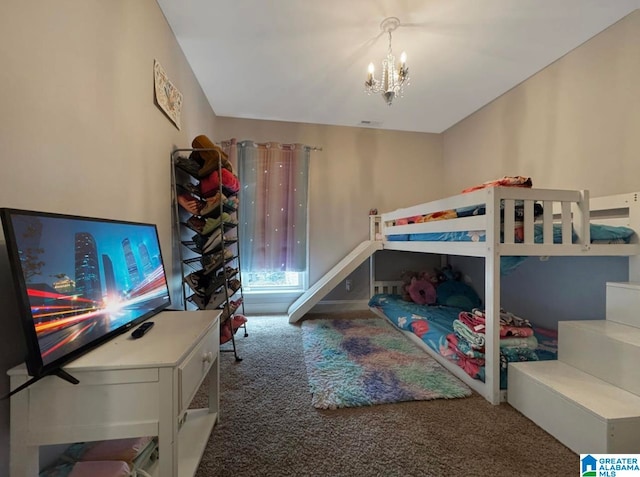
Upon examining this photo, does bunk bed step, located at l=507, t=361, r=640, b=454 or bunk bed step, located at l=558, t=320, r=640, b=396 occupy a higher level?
bunk bed step, located at l=558, t=320, r=640, b=396

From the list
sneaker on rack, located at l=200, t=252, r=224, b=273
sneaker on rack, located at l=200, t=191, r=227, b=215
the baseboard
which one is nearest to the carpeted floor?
→ sneaker on rack, located at l=200, t=252, r=224, b=273

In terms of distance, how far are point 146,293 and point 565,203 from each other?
90.8 inches

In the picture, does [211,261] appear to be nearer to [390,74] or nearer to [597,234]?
[390,74]

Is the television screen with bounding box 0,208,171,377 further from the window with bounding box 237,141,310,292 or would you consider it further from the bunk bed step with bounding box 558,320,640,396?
the bunk bed step with bounding box 558,320,640,396

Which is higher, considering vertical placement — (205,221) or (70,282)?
(205,221)

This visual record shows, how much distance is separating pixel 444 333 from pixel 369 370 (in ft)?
2.32

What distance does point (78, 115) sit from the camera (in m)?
1.01

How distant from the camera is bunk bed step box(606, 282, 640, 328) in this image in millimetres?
1430

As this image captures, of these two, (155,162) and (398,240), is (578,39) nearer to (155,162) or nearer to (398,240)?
(398,240)

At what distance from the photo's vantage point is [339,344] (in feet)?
7.52

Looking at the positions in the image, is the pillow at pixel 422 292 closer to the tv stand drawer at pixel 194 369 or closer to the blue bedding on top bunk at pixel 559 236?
the blue bedding on top bunk at pixel 559 236

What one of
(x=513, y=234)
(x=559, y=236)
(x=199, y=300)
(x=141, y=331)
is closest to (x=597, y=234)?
(x=559, y=236)

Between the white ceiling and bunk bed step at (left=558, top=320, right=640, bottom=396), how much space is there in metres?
1.95

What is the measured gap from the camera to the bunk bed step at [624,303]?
143cm
